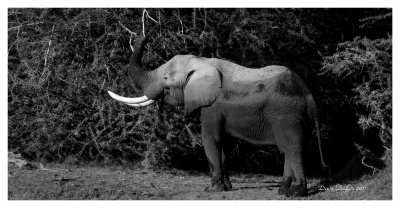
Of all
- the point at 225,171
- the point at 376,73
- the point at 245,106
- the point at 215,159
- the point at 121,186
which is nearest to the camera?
the point at 245,106

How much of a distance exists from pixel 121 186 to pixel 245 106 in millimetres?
2405

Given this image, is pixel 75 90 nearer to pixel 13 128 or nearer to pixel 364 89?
pixel 13 128

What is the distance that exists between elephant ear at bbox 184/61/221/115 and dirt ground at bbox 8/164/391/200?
133cm

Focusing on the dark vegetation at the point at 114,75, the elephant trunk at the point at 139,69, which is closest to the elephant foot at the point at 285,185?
the elephant trunk at the point at 139,69

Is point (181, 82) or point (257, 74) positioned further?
point (181, 82)

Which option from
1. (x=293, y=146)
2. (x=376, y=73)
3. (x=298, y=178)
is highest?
(x=376, y=73)

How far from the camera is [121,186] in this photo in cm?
995

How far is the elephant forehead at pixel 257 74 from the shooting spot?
30.0 feet

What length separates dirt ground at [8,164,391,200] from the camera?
910 centimetres

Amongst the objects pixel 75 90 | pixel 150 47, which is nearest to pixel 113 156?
pixel 75 90

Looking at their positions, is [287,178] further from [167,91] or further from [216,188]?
[167,91]

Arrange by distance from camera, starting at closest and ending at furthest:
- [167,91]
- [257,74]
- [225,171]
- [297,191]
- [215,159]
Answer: [297,191]
[257,74]
[215,159]
[225,171]
[167,91]

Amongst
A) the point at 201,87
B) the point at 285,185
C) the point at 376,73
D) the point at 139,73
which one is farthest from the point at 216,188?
the point at 376,73

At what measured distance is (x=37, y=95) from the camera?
12.3 m
